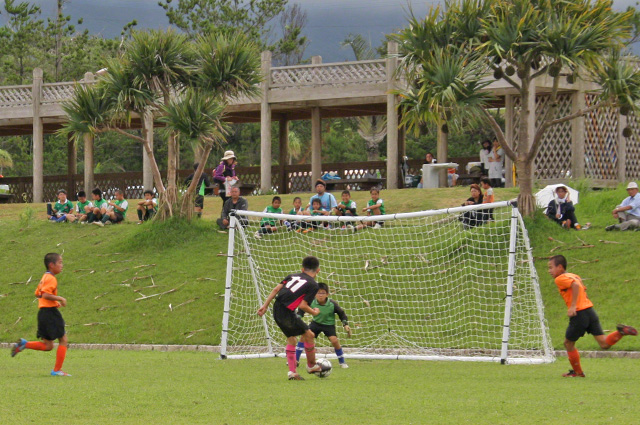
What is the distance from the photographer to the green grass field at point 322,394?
7.66m

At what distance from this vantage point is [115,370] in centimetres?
1177

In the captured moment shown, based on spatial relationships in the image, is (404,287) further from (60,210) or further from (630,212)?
(60,210)

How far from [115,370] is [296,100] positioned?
18583 millimetres

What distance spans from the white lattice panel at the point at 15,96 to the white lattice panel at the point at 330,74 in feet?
30.5

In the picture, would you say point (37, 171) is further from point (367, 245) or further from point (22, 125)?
point (367, 245)

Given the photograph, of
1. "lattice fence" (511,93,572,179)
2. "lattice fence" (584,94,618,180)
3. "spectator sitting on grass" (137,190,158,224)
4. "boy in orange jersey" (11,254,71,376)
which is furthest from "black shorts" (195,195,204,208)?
"boy in orange jersey" (11,254,71,376)

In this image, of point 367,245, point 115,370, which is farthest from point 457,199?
point 115,370

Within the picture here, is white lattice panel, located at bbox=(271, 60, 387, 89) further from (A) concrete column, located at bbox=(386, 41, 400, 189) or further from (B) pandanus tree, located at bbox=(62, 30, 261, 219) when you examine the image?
(B) pandanus tree, located at bbox=(62, 30, 261, 219)

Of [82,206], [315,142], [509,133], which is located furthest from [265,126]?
[509,133]

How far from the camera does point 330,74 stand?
96.0ft

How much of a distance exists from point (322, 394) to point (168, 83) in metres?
15.2

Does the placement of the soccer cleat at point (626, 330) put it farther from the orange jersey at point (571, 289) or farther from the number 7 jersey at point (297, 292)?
the number 7 jersey at point (297, 292)

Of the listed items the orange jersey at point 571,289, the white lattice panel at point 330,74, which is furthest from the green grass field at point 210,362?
the white lattice panel at point 330,74

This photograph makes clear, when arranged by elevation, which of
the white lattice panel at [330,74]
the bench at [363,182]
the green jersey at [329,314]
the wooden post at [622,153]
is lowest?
the green jersey at [329,314]
